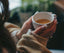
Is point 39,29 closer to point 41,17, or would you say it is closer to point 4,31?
point 41,17

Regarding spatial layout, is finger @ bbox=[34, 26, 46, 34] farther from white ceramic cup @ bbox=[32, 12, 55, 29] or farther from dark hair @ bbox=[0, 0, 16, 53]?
dark hair @ bbox=[0, 0, 16, 53]

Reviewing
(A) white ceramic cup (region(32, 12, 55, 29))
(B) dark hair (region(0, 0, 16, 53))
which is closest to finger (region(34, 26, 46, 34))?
(A) white ceramic cup (region(32, 12, 55, 29))

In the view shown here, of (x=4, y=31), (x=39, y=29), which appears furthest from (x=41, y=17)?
(x=4, y=31)

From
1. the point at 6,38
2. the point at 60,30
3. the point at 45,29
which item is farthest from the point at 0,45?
the point at 60,30

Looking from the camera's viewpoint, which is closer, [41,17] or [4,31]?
[4,31]

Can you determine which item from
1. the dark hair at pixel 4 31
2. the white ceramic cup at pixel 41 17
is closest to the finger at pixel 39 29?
the white ceramic cup at pixel 41 17

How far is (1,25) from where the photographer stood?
23 cm

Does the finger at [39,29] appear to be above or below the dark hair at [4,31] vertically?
below

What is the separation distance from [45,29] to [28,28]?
8 centimetres

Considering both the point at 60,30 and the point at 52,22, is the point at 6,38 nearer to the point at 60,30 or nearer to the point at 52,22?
the point at 52,22

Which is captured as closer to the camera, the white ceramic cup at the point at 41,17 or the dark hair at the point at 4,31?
the dark hair at the point at 4,31

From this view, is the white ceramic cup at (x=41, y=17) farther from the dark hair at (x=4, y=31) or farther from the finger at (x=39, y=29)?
the dark hair at (x=4, y=31)

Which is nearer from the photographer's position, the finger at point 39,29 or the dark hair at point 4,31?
the dark hair at point 4,31

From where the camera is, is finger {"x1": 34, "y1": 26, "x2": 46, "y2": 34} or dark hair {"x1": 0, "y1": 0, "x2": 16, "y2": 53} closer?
dark hair {"x1": 0, "y1": 0, "x2": 16, "y2": 53}
